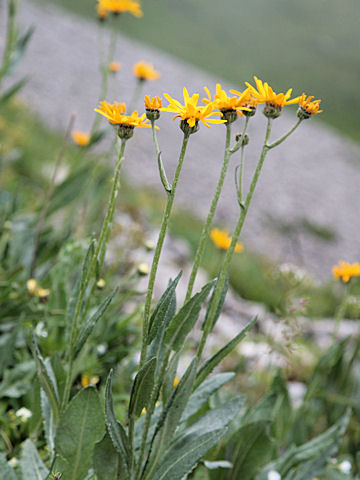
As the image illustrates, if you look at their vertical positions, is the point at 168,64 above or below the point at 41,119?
above

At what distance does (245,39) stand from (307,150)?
25.9m

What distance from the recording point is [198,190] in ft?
38.0

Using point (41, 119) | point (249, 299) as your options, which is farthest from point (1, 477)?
point (41, 119)

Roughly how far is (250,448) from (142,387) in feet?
2.49

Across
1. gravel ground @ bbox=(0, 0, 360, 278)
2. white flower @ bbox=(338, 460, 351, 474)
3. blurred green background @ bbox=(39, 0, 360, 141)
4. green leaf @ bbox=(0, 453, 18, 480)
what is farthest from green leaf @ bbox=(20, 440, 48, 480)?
blurred green background @ bbox=(39, 0, 360, 141)

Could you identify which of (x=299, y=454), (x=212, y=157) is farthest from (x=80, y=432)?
(x=212, y=157)

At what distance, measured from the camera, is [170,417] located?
1.34m

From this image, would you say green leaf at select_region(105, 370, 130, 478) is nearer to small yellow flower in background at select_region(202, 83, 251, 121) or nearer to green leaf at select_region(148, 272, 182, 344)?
green leaf at select_region(148, 272, 182, 344)

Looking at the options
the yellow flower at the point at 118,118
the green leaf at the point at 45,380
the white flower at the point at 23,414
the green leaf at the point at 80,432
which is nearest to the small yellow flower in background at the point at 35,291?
the white flower at the point at 23,414

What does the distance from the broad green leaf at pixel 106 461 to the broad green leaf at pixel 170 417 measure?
0.11m

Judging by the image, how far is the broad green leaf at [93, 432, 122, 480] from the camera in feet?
4.11

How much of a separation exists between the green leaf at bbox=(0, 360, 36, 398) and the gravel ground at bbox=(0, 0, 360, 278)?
18.2 ft

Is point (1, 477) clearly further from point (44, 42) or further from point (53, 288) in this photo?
point (44, 42)

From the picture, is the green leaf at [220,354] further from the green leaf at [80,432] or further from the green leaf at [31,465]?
the green leaf at [31,465]
